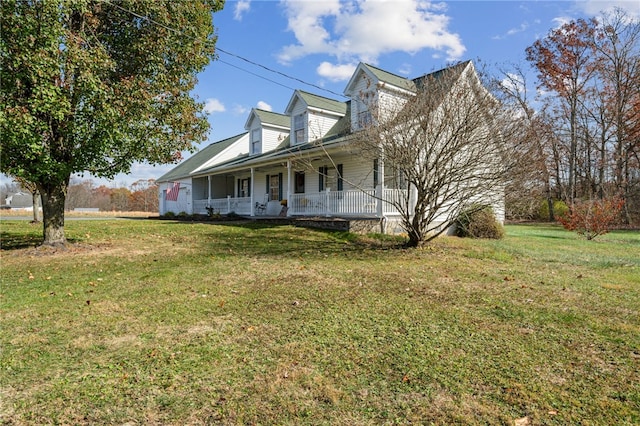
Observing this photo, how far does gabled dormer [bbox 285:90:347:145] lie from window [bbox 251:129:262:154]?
3.51 m

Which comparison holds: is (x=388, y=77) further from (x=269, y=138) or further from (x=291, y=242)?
(x=269, y=138)

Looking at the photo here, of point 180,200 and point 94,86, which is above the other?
point 94,86

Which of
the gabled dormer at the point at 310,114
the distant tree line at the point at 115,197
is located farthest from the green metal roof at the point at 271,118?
the distant tree line at the point at 115,197

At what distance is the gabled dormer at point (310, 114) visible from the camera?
18266mm

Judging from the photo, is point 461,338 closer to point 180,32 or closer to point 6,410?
point 6,410

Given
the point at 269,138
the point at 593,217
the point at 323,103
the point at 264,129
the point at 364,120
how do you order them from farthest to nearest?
the point at 269,138 → the point at 264,129 → the point at 323,103 → the point at 593,217 → the point at 364,120

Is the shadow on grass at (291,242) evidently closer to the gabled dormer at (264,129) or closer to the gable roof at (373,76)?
the gable roof at (373,76)

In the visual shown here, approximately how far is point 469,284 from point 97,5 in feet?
34.9

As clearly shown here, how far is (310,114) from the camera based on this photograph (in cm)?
1830

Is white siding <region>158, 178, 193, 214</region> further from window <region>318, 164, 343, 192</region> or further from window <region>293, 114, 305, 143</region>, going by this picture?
window <region>318, 164, 343, 192</region>

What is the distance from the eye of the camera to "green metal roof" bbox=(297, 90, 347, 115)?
18.3 metres

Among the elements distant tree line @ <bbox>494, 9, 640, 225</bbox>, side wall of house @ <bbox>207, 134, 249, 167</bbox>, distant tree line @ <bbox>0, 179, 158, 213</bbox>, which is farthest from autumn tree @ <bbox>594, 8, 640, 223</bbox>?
distant tree line @ <bbox>0, 179, 158, 213</bbox>

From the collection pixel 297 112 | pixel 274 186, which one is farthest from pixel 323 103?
pixel 274 186

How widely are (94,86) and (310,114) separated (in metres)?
11.7
